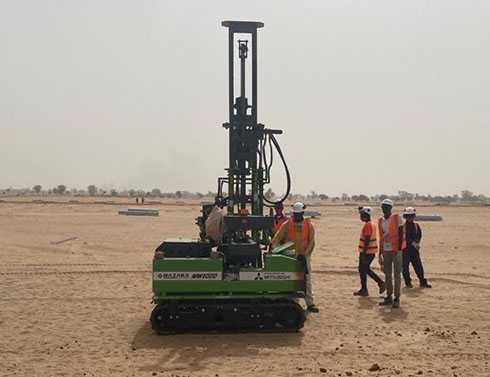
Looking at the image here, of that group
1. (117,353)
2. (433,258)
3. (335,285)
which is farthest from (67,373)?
(433,258)

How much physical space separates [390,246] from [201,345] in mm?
4590

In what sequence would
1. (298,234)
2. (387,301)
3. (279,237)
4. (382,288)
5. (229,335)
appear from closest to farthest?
(229,335), (279,237), (298,234), (387,301), (382,288)

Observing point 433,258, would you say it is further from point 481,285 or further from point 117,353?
point 117,353

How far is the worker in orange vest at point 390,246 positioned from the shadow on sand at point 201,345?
2929mm

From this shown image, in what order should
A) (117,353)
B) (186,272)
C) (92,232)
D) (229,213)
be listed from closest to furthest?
(117,353) → (186,272) → (229,213) → (92,232)

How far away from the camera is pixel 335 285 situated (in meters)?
13.6

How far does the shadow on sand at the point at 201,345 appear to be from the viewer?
7562mm

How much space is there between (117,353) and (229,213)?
2.81 m

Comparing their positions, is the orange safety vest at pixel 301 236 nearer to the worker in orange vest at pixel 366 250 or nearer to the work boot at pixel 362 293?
the worker in orange vest at pixel 366 250

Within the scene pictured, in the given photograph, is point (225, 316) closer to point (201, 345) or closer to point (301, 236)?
point (201, 345)

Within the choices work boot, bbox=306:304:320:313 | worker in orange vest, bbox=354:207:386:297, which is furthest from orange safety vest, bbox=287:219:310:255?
worker in orange vest, bbox=354:207:386:297

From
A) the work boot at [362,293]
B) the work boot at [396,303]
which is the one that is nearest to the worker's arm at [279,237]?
the work boot at [396,303]

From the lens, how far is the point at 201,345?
326 inches

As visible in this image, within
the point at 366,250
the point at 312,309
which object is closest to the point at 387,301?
the point at 366,250
